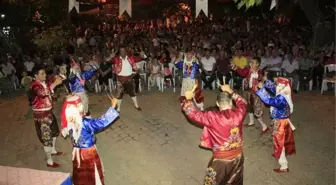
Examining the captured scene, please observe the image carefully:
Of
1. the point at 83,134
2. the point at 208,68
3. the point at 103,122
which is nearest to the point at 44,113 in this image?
the point at 83,134

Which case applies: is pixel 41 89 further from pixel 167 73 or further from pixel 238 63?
pixel 238 63

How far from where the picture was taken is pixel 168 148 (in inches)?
287

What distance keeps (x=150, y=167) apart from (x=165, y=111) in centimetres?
313

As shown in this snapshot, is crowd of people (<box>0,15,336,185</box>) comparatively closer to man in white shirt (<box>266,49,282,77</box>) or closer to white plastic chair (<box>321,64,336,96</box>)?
man in white shirt (<box>266,49,282,77</box>)

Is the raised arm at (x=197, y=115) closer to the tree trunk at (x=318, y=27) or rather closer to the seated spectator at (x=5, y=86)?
the seated spectator at (x=5, y=86)

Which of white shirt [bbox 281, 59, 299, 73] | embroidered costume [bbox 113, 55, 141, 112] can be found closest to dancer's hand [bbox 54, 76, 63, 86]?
embroidered costume [bbox 113, 55, 141, 112]

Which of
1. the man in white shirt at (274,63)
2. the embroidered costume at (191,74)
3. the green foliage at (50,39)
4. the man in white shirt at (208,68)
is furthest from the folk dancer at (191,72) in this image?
the green foliage at (50,39)

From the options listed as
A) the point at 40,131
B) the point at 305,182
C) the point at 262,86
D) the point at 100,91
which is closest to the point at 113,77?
the point at 100,91

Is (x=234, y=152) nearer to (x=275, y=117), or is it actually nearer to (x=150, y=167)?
(x=275, y=117)

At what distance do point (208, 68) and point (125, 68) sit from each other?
146 inches

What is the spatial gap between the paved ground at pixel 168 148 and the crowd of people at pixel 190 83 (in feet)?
1.18

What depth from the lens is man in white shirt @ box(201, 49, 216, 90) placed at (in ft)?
38.4

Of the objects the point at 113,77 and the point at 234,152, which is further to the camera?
the point at 113,77

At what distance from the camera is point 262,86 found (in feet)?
20.3
